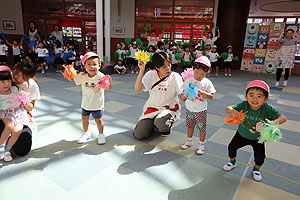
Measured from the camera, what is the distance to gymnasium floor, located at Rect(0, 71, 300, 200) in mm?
1955

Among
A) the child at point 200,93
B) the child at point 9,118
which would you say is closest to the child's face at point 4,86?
the child at point 9,118

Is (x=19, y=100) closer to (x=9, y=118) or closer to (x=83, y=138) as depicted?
(x=9, y=118)

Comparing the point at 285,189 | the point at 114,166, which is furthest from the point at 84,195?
the point at 285,189

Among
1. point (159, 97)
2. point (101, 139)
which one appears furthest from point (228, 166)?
point (101, 139)

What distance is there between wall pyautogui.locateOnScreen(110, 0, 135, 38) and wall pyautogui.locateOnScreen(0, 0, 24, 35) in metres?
4.56

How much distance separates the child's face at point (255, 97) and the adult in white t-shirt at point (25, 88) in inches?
89.8

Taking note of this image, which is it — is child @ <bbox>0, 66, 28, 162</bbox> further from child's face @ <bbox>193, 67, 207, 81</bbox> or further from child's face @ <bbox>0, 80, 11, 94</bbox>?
child's face @ <bbox>193, 67, 207, 81</bbox>

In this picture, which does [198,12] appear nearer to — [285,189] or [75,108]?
[75,108]

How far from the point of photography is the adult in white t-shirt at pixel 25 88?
2.33 m

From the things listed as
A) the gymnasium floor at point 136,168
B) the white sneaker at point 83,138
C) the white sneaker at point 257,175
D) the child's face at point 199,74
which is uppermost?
the child's face at point 199,74

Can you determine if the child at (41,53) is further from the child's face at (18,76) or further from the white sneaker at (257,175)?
the white sneaker at (257,175)

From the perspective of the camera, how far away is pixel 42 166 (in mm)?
2287

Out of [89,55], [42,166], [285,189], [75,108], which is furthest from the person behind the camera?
[75,108]

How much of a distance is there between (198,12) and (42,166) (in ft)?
36.2
